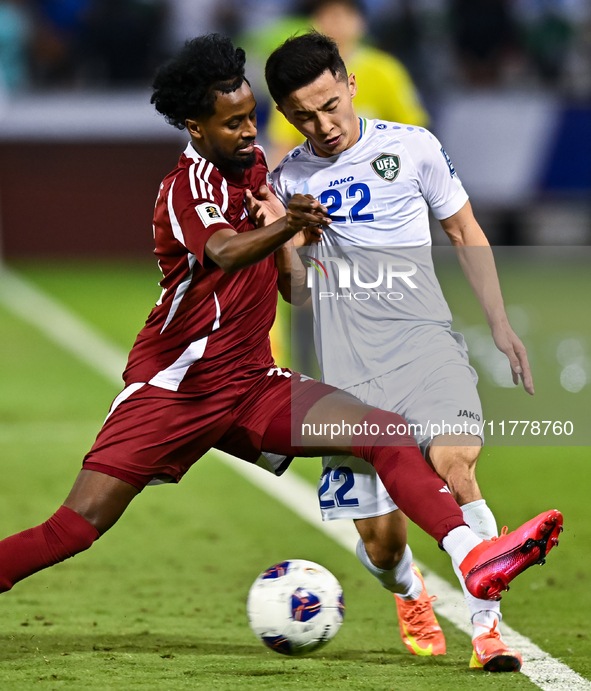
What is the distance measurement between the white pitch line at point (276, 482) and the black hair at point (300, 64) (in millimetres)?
2031

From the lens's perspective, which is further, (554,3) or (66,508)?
(554,3)

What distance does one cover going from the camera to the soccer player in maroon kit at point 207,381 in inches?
145

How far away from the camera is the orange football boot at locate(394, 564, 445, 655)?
13.3 feet

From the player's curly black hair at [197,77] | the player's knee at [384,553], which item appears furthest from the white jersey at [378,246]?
the player's knee at [384,553]

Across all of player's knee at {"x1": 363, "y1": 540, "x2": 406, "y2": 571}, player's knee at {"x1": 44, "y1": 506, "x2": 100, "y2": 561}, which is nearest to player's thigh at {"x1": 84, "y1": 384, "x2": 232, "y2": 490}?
player's knee at {"x1": 44, "y1": 506, "x2": 100, "y2": 561}

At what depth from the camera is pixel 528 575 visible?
5.15 metres

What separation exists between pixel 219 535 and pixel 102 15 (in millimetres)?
12864

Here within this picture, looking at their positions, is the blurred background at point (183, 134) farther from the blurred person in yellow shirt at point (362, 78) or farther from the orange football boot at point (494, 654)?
the orange football boot at point (494, 654)

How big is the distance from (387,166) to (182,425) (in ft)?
3.68

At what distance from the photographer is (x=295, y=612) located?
3.74 m

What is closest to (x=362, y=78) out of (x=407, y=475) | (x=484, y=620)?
(x=407, y=475)

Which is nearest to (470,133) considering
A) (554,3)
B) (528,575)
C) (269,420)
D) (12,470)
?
(554,3)

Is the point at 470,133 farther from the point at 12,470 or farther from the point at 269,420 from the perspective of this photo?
the point at 269,420

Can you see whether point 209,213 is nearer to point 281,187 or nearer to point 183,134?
point 281,187
